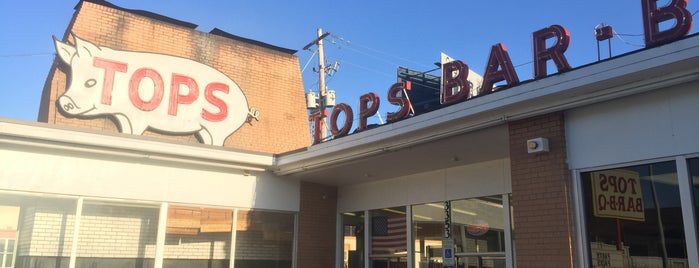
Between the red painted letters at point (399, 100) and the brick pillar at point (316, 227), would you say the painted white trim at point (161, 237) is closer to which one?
the brick pillar at point (316, 227)

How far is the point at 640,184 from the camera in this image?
667 centimetres

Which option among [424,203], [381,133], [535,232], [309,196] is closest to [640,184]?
[535,232]

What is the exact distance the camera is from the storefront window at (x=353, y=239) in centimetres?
1246

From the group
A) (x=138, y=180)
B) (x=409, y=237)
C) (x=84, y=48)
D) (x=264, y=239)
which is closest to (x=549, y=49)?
(x=409, y=237)

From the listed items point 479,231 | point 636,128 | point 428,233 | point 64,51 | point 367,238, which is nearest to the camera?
point 636,128

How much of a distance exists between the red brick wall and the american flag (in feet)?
10.6

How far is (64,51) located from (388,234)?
745cm

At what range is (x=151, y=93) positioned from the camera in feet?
40.7

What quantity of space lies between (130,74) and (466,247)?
7.64m

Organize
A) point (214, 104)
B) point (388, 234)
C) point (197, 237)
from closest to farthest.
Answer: point (197, 237), point (388, 234), point (214, 104)

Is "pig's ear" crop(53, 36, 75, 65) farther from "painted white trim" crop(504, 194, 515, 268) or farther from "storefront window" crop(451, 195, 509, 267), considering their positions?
"painted white trim" crop(504, 194, 515, 268)

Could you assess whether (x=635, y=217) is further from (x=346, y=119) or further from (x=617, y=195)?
(x=346, y=119)

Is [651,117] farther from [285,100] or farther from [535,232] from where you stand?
[285,100]

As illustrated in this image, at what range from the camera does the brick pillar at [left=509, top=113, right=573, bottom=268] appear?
704cm
